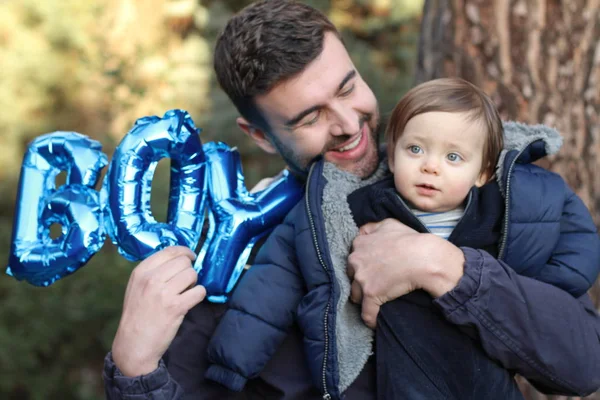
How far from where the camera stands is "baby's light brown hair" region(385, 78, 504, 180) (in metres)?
1.73

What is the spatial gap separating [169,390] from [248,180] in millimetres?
3089

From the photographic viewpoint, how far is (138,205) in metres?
1.96

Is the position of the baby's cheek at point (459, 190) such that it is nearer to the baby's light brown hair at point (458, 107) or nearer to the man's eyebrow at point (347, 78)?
the baby's light brown hair at point (458, 107)

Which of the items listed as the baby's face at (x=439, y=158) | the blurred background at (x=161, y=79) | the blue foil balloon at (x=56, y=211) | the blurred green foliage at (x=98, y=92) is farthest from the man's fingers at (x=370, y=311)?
the blurred green foliage at (x=98, y=92)

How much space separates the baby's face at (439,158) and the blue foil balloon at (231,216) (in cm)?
48

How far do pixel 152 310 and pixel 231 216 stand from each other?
392mm

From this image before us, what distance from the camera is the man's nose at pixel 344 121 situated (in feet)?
6.53

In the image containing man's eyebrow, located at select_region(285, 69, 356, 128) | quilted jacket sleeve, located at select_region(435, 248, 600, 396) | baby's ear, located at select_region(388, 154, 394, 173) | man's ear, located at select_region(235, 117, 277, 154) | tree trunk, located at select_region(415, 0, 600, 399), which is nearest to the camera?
quilted jacket sleeve, located at select_region(435, 248, 600, 396)

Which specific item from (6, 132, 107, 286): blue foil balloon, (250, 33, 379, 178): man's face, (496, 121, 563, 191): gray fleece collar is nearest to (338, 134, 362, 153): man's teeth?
(250, 33, 379, 178): man's face

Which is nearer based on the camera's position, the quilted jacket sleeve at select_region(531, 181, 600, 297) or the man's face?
the quilted jacket sleeve at select_region(531, 181, 600, 297)

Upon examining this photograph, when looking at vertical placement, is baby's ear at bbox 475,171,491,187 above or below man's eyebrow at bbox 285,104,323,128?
below

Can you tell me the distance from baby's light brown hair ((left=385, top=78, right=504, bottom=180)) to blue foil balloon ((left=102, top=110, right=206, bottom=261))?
66cm

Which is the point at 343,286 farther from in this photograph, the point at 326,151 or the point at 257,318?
the point at 326,151

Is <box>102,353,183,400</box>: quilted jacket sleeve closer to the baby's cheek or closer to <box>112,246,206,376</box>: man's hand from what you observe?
<box>112,246,206,376</box>: man's hand
